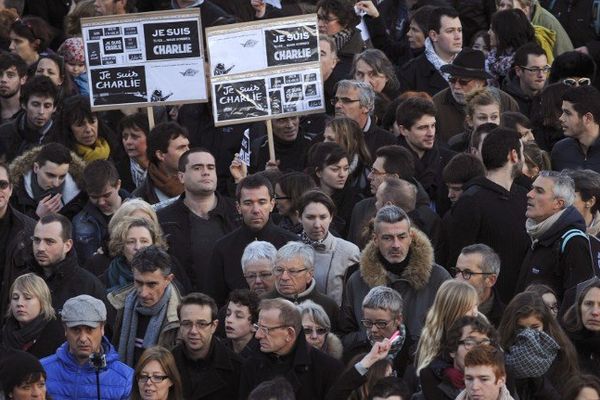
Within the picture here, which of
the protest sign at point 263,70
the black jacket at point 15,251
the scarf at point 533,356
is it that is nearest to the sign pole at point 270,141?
the protest sign at point 263,70

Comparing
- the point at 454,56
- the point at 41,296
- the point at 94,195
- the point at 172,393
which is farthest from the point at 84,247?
the point at 454,56

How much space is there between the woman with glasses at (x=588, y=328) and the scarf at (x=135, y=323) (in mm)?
2864

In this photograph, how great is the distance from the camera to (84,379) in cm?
1498

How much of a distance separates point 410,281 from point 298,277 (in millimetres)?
777

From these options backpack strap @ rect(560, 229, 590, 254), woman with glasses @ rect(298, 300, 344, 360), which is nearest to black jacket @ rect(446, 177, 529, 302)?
backpack strap @ rect(560, 229, 590, 254)

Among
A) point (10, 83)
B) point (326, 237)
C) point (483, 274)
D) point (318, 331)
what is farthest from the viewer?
point (10, 83)

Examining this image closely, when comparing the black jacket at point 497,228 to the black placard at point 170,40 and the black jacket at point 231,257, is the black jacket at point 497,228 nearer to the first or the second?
the black jacket at point 231,257

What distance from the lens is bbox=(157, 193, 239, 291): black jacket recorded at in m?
16.8

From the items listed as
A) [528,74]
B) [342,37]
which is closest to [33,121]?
[342,37]

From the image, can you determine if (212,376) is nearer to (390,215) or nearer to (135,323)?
(135,323)

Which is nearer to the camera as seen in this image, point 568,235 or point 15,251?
point 568,235

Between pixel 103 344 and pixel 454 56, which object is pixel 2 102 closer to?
pixel 454 56

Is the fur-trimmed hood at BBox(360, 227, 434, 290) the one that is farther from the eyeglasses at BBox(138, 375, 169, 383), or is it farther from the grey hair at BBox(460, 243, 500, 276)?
the eyeglasses at BBox(138, 375, 169, 383)

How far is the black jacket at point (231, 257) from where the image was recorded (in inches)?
642
